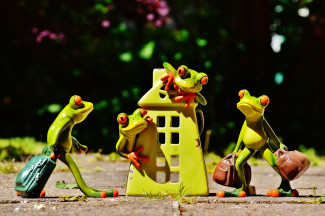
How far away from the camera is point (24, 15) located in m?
6.55

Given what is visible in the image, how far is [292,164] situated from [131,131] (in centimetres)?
89

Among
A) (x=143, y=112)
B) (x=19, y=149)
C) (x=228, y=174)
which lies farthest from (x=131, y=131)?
(x=19, y=149)

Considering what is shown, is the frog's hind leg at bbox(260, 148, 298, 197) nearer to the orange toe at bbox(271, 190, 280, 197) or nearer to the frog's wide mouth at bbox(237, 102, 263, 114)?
the orange toe at bbox(271, 190, 280, 197)

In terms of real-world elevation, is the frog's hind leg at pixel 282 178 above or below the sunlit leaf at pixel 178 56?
below

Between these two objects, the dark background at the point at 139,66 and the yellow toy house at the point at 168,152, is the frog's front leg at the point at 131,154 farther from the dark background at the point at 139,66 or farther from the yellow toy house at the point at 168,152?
the dark background at the point at 139,66

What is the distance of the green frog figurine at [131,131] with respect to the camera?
108 inches

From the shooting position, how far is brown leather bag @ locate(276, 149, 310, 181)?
276 centimetres

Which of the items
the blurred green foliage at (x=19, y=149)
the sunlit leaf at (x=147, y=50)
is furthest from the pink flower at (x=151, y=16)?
the blurred green foliage at (x=19, y=149)

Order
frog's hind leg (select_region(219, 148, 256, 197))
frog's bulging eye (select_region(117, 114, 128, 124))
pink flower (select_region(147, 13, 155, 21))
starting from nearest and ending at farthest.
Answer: frog's bulging eye (select_region(117, 114, 128, 124))
frog's hind leg (select_region(219, 148, 256, 197))
pink flower (select_region(147, 13, 155, 21))

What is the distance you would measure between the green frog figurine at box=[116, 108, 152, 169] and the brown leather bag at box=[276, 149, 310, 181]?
742 mm

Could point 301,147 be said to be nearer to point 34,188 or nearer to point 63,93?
point 63,93

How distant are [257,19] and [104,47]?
2.30 metres

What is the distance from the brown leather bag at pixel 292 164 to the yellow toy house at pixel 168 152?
0.42 m

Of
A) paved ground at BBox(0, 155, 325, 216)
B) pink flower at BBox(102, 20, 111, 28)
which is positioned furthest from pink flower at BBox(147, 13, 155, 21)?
paved ground at BBox(0, 155, 325, 216)
